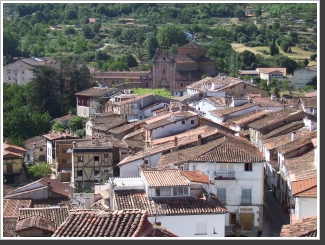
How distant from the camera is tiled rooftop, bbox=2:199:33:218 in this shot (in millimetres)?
26627

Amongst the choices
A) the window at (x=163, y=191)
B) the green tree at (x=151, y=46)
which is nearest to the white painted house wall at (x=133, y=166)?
the window at (x=163, y=191)

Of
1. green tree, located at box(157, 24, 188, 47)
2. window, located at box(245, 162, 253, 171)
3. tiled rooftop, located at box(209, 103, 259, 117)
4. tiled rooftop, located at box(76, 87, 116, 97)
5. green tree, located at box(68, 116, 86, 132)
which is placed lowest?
window, located at box(245, 162, 253, 171)

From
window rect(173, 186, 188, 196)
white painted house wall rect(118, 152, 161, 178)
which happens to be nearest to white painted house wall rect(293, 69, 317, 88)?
white painted house wall rect(118, 152, 161, 178)

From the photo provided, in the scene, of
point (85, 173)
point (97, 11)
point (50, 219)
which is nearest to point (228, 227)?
point (50, 219)

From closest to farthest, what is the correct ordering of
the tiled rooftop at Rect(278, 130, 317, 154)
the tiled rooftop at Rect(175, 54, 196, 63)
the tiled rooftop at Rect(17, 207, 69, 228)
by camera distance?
the tiled rooftop at Rect(17, 207, 69, 228)
the tiled rooftop at Rect(278, 130, 317, 154)
the tiled rooftop at Rect(175, 54, 196, 63)

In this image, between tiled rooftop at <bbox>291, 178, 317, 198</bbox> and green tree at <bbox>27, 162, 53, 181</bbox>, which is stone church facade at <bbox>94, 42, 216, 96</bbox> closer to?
green tree at <bbox>27, 162, 53, 181</bbox>

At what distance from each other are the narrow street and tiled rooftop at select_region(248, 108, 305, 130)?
7.16 metres

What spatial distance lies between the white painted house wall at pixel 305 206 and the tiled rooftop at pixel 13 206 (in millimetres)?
9111

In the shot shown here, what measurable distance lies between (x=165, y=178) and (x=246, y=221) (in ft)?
23.1

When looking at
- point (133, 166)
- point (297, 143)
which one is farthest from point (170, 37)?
point (133, 166)

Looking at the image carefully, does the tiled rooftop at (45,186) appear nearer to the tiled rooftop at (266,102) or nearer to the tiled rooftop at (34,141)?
the tiled rooftop at (34,141)

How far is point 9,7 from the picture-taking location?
14200cm

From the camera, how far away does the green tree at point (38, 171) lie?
43.4 metres

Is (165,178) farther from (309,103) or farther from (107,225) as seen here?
(309,103)
